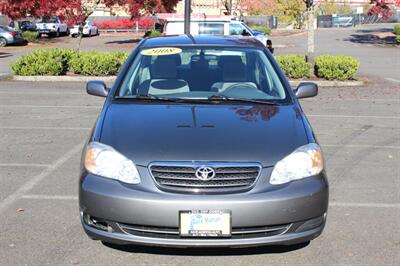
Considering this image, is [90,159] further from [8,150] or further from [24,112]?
[24,112]

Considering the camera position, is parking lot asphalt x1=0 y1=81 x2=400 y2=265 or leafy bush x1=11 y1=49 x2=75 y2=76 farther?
leafy bush x1=11 y1=49 x2=75 y2=76

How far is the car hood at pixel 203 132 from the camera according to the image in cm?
386

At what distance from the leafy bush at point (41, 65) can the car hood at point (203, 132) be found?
1259 cm

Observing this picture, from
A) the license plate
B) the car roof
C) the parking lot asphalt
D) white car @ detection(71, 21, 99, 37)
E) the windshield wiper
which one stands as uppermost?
white car @ detection(71, 21, 99, 37)

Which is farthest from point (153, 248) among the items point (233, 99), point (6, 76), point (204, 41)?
point (6, 76)

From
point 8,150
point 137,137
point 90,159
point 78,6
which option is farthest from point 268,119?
point 78,6

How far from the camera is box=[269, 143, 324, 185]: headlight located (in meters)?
3.83

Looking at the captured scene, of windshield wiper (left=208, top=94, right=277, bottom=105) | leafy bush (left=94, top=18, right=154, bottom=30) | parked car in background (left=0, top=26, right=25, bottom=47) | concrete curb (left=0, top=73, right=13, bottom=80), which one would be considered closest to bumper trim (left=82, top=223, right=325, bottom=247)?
windshield wiper (left=208, top=94, right=277, bottom=105)

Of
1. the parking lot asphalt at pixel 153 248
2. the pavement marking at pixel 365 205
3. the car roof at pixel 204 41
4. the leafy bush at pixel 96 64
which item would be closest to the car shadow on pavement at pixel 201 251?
the parking lot asphalt at pixel 153 248

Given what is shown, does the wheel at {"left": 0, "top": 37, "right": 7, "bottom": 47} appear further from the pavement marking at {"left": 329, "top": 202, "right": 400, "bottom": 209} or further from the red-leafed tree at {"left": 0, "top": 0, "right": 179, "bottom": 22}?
the pavement marking at {"left": 329, "top": 202, "right": 400, "bottom": 209}

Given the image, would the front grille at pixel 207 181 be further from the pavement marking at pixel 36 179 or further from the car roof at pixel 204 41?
the pavement marking at pixel 36 179

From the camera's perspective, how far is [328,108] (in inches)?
464

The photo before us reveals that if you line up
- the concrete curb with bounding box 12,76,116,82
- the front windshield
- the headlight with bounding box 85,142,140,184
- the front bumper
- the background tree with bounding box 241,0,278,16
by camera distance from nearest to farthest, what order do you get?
the front bumper, the headlight with bounding box 85,142,140,184, the front windshield, the concrete curb with bounding box 12,76,116,82, the background tree with bounding box 241,0,278,16

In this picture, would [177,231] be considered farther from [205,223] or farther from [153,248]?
[153,248]
